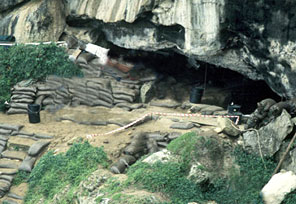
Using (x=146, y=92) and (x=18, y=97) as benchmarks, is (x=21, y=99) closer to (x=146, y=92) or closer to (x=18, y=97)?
(x=18, y=97)

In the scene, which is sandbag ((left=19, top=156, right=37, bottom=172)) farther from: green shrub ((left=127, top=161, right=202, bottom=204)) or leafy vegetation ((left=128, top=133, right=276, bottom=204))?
green shrub ((left=127, top=161, right=202, bottom=204))

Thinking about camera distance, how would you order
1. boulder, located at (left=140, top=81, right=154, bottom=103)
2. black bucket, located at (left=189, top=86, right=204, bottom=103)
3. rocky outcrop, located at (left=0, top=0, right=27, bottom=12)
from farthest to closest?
rocky outcrop, located at (left=0, top=0, right=27, bottom=12)
boulder, located at (left=140, top=81, right=154, bottom=103)
black bucket, located at (left=189, top=86, right=204, bottom=103)

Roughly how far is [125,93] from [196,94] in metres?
2.40

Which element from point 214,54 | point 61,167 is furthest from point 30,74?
point 214,54

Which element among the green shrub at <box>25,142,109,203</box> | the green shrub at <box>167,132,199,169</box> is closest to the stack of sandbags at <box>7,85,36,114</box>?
the green shrub at <box>25,142,109,203</box>

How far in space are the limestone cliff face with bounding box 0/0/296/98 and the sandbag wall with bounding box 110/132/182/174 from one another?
2.82 metres

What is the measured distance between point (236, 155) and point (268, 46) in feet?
10.0

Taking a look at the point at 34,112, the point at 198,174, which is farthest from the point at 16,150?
the point at 198,174

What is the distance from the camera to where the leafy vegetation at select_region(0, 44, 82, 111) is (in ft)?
51.6

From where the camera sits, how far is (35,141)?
42.6 ft

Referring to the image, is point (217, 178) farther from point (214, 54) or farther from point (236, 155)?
point (214, 54)

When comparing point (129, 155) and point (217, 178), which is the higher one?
point (217, 178)

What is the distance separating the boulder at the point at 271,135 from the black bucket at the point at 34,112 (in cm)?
698

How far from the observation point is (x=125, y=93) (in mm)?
14930
